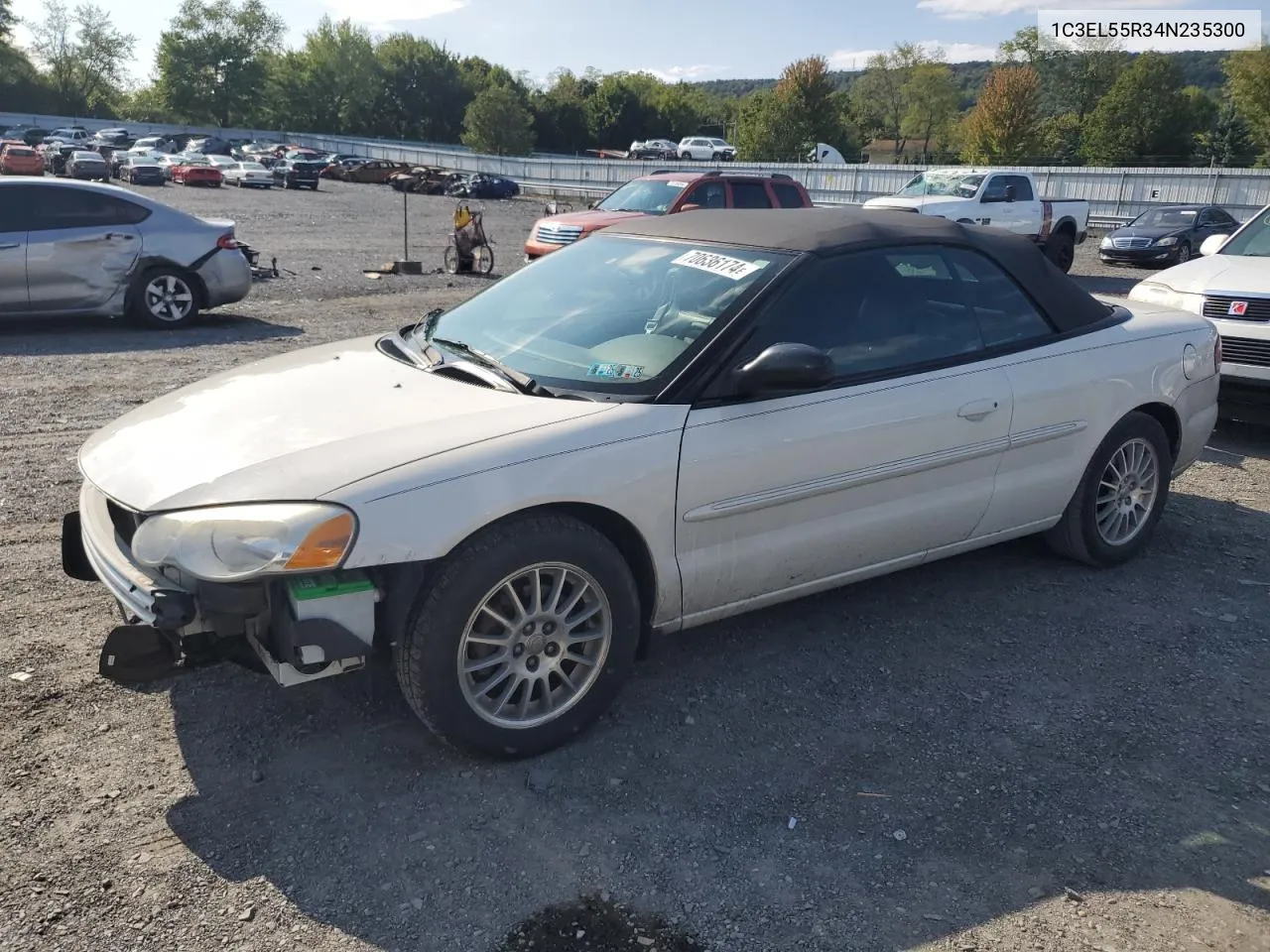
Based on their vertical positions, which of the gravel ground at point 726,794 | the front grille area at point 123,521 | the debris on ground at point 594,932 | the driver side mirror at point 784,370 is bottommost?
the debris on ground at point 594,932

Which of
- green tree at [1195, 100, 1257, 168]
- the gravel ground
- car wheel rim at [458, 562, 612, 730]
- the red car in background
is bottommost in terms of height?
the gravel ground

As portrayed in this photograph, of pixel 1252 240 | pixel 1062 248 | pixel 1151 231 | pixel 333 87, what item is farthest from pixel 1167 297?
pixel 333 87

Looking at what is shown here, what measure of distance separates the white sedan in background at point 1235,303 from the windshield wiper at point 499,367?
16.3 feet

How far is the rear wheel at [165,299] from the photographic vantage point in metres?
10.5

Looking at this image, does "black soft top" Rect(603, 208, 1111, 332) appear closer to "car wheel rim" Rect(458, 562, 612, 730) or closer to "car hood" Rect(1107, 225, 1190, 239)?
"car wheel rim" Rect(458, 562, 612, 730)

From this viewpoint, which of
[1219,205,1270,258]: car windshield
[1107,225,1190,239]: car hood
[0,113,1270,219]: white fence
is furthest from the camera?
[0,113,1270,219]: white fence

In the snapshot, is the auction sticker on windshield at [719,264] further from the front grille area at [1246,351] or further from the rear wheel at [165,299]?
the rear wheel at [165,299]

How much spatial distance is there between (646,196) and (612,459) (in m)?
13.7

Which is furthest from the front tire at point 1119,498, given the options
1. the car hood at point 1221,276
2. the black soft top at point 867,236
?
the car hood at point 1221,276

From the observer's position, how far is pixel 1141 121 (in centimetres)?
6116

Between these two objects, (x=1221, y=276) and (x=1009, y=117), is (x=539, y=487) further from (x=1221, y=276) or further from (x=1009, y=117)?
(x=1009, y=117)

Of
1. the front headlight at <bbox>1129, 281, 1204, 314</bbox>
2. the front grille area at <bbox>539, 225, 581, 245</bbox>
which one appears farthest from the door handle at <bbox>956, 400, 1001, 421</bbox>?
the front grille area at <bbox>539, 225, 581, 245</bbox>

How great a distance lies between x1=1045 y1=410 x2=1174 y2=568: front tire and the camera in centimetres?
476

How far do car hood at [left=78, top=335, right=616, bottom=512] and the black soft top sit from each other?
46.7 inches
